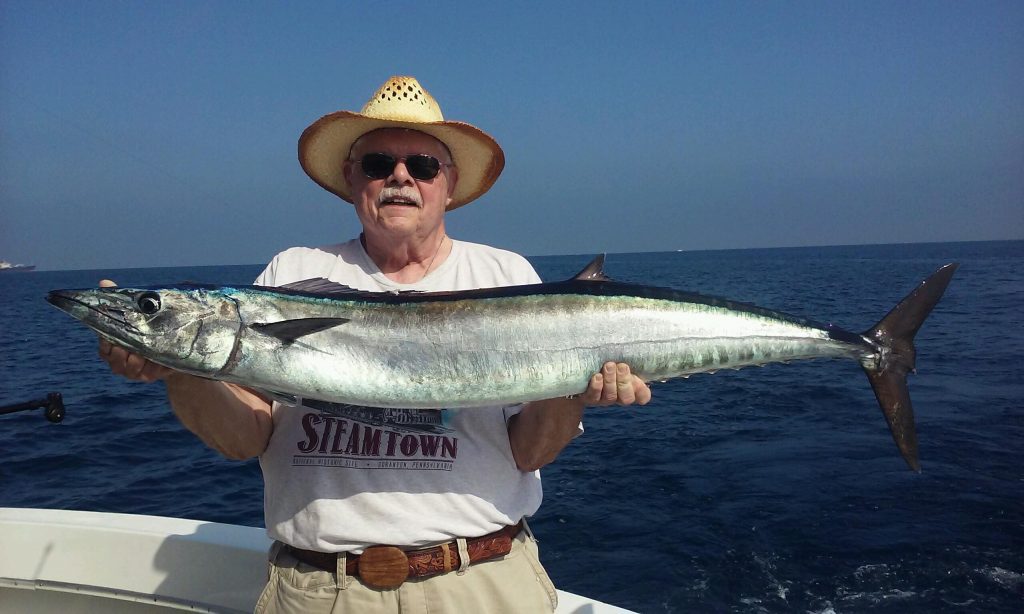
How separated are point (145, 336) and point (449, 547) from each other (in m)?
1.50

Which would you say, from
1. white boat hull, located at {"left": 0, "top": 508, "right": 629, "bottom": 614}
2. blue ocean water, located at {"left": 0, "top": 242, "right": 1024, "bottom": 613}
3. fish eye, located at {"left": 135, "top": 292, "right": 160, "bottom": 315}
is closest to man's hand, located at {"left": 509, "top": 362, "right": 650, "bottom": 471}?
fish eye, located at {"left": 135, "top": 292, "right": 160, "bottom": 315}

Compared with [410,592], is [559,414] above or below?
above

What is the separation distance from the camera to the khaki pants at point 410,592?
2.65 m

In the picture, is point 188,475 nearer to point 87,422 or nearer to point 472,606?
point 87,422

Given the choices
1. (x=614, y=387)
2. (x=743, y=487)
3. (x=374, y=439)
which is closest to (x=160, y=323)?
(x=374, y=439)

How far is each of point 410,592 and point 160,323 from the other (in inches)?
58.8

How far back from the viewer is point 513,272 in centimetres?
325

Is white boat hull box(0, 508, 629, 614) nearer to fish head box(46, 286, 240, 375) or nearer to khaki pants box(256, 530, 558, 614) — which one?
khaki pants box(256, 530, 558, 614)

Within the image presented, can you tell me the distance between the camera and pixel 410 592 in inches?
105

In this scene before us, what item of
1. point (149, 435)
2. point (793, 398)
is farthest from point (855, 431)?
point (149, 435)

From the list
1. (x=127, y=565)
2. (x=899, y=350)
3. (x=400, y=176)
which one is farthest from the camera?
(x=127, y=565)

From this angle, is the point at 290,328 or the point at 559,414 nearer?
the point at 290,328

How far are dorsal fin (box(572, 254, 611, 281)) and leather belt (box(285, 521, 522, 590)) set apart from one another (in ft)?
4.05

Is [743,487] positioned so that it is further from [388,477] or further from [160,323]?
[160,323]
